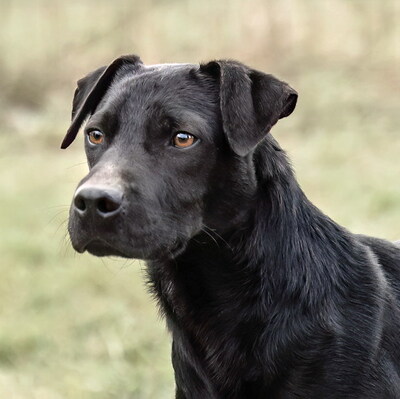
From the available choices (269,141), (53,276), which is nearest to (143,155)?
(269,141)

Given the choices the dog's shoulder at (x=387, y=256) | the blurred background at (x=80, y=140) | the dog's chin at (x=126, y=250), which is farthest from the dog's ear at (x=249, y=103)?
the blurred background at (x=80, y=140)

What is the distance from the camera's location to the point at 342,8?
13695 mm

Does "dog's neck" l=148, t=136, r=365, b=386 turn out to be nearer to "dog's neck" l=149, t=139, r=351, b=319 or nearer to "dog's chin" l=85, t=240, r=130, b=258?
"dog's neck" l=149, t=139, r=351, b=319

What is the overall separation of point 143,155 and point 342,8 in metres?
11.2

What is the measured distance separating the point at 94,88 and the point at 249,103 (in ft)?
2.49

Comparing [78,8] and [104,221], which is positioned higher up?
[104,221]

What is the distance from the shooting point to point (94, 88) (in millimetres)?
3686

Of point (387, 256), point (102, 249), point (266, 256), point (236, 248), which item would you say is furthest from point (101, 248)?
point (387, 256)

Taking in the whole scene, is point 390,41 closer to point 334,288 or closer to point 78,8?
point 78,8

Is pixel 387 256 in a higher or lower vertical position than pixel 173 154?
lower

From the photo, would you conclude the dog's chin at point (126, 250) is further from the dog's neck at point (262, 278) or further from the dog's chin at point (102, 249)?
the dog's neck at point (262, 278)

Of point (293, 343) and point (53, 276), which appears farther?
point (53, 276)

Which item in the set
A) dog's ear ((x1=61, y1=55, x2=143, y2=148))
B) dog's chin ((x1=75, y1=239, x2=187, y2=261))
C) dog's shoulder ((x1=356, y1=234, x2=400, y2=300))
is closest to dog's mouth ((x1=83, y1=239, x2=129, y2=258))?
dog's chin ((x1=75, y1=239, x2=187, y2=261))

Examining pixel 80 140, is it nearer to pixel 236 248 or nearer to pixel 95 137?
pixel 95 137
